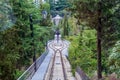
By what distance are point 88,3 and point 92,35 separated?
10294 mm

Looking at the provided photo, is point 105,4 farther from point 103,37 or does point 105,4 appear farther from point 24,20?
point 24,20

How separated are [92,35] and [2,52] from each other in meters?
10.3

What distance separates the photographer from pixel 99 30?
19.6m

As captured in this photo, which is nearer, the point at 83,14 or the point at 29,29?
the point at 83,14

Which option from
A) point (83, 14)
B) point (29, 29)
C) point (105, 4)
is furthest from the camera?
point (29, 29)

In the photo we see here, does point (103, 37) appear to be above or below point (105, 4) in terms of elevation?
below

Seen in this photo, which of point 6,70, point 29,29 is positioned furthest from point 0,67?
point 29,29

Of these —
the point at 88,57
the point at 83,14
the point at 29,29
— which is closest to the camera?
the point at 83,14

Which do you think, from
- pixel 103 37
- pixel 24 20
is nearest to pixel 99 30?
pixel 103 37

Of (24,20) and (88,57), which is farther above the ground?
(24,20)

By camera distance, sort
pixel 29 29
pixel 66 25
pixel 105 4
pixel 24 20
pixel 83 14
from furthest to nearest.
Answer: pixel 66 25, pixel 29 29, pixel 24 20, pixel 83 14, pixel 105 4

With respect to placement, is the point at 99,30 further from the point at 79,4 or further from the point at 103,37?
the point at 79,4

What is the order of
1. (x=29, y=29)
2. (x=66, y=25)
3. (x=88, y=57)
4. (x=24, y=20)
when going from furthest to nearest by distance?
(x=66, y=25), (x=29, y=29), (x=24, y=20), (x=88, y=57)

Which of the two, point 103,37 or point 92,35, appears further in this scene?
point 92,35
